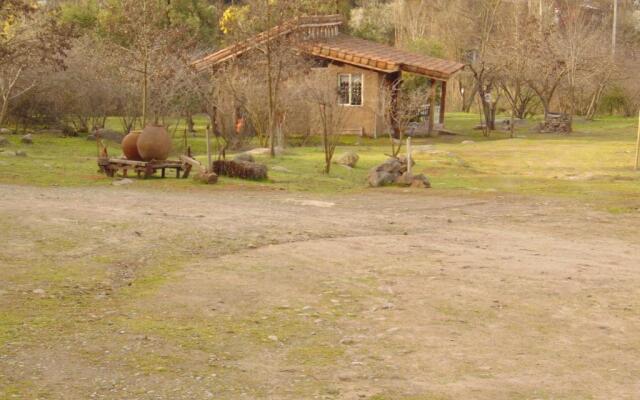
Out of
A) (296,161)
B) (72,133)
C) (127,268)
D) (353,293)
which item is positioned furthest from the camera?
(72,133)

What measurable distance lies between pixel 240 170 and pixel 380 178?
2.92 meters

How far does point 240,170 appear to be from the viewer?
63.6 ft

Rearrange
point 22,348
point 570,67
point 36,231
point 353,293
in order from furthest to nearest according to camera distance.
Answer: point 570,67, point 36,231, point 353,293, point 22,348

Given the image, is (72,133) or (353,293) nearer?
(353,293)

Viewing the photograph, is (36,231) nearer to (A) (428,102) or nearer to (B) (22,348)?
(B) (22,348)

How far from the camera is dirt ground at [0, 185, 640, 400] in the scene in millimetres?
6289

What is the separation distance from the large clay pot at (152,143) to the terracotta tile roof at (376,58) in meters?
15.6

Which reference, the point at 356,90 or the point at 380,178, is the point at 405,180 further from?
the point at 356,90

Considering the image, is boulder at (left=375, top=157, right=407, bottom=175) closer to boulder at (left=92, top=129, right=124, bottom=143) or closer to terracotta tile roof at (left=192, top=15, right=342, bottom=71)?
terracotta tile roof at (left=192, top=15, right=342, bottom=71)

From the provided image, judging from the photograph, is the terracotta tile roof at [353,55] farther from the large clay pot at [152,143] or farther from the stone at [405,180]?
the large clay pot at [152,143]

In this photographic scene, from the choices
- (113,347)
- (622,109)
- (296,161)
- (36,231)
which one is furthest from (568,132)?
(113,347)

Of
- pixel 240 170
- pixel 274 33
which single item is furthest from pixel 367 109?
pixel 240 170

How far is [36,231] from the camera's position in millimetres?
11344

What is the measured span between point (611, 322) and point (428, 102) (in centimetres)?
3182
